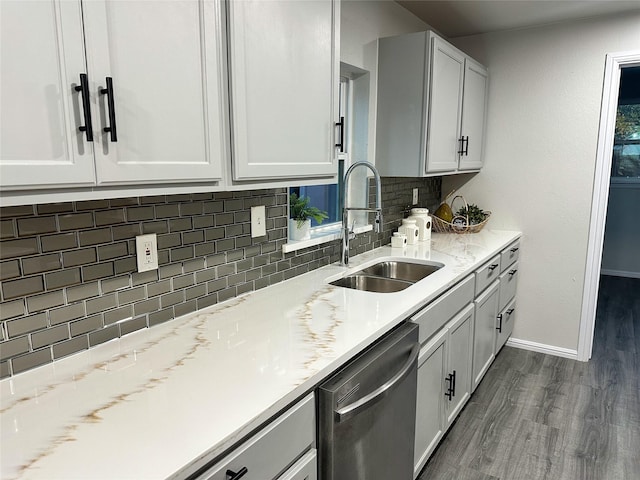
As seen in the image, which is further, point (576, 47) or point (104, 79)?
point (576, 47)

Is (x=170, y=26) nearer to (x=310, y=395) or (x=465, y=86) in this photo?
(x=310, y=395)

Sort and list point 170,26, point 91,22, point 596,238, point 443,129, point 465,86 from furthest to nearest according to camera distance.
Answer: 1. point 596,238
2. point 465,86
3. point 443,129
4. point 170,26
5. point 91,22

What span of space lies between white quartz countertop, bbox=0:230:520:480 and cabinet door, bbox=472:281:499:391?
944mm

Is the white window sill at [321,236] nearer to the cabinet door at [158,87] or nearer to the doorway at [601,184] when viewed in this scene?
the cabinet door at [158,87]

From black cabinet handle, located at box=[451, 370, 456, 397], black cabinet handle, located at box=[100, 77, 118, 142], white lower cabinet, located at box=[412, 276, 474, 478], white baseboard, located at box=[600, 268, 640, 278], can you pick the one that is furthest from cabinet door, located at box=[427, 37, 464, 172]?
white baseboard, located at box=[600, 268, 640, 278]

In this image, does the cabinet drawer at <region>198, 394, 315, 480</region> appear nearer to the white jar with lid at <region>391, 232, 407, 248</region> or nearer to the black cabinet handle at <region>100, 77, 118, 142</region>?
the black cabinet handle at <region>100, 77, 118, 142</region>

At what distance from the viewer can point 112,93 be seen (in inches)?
37.0

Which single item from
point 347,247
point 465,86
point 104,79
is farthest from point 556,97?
point 104,79

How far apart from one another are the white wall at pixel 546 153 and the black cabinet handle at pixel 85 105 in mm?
3127

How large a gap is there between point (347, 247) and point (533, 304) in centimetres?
196

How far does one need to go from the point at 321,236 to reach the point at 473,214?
161cm

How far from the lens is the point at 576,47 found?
306 centimetres

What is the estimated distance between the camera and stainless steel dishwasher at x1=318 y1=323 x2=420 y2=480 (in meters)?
1.21

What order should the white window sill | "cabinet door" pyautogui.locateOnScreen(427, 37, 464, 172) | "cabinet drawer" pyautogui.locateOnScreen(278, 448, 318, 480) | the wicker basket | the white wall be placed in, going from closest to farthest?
1. "cabinet drawer" pyautogui.locateOnScreen(278, 448, 318, 480)
2. the white window sill
3. "cabinet door" pyautogui.locateOnScreen(427, 37, 464, 172)
4. the white wall
5. the wicker basket
